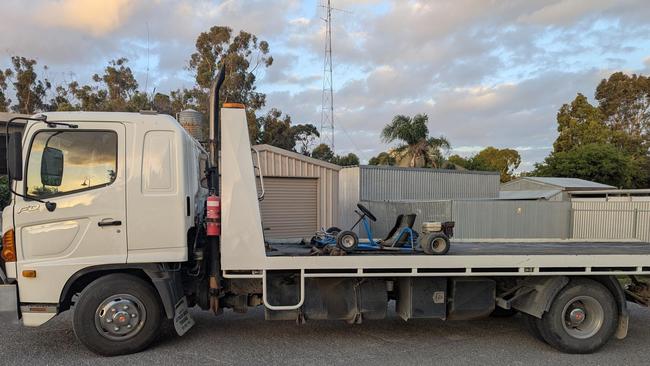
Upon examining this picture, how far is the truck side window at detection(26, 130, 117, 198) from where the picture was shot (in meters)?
4.52

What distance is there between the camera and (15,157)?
4180 millimetres

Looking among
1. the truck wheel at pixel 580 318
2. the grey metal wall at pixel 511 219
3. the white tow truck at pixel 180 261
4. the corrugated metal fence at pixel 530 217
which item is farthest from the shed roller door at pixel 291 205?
the truck wheel at pixel 580 318

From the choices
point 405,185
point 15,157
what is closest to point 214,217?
point 15,157

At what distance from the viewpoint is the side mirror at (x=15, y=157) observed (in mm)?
4164

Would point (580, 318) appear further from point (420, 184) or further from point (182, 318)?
point (420, 184)

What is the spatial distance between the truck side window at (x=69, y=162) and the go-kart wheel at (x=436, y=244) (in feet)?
11.0

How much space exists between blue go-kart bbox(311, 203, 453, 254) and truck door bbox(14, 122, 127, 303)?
2.24 meters

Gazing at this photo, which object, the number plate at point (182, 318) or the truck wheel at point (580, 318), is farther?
the truck wheel at point (580, 318)

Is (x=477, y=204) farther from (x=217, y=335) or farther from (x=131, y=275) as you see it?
(x=131, y=275)

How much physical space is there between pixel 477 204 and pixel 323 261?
11.9 metres

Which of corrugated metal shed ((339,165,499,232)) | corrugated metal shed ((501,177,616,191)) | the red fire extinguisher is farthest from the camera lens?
corrugated metal shed ((501,177,616,191))

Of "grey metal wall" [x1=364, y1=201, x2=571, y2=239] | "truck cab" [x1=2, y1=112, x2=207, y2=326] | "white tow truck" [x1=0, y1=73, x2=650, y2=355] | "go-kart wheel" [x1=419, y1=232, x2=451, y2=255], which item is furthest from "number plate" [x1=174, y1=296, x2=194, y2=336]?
"grey metal wall" [x1=364, y1=201, x2=571, y2=239]

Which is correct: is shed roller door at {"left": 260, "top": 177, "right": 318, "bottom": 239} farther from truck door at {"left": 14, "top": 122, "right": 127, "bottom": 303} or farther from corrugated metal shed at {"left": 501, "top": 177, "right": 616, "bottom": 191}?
corrugated metal shed at {"left": 501, "top": 177, "right": 616, "bottom": 191}

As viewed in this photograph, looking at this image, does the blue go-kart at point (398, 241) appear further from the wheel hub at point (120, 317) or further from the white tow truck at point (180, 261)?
the wheel hub at point (120, 317)
